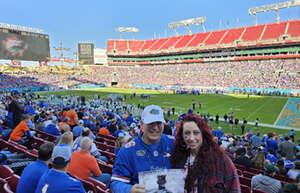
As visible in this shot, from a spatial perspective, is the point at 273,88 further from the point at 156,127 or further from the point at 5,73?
the point at 5,73

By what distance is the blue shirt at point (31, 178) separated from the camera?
9.95 ft

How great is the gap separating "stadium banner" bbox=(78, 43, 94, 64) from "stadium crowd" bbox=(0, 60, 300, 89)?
4.85 metres

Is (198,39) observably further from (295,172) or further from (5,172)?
(5,172)

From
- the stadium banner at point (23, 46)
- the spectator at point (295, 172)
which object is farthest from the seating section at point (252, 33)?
the spectator at point (295, 172)

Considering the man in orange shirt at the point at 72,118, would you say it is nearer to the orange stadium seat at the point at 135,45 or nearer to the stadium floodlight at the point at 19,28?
the stadium floodlight at the point at 19,28

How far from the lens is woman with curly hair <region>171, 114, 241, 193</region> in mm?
2121

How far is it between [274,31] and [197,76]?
93.8 feet

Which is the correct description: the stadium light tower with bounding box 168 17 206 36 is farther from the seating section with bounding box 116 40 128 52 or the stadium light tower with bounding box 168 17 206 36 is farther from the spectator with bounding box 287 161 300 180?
the spectator with bounding box 287 161 300 180

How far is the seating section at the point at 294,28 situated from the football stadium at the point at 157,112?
16.9 inches

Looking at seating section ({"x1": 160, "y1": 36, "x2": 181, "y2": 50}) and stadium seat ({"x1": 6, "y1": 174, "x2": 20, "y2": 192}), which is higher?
seating section ({"x1": 160, "y1": 36, "x2": 181, "y2": 50})

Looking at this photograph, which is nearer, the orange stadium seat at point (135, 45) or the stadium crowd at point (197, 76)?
the stadium crowd at point (197, 76)

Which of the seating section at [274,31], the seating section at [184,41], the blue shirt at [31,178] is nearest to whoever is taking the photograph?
the blue shirt at [31,178]

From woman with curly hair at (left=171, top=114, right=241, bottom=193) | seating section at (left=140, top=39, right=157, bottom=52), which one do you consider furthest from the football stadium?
seating section at (left=140, top=39, right=157, bottom=52)

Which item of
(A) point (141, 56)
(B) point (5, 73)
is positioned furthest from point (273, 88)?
(B) point (5, 73)
